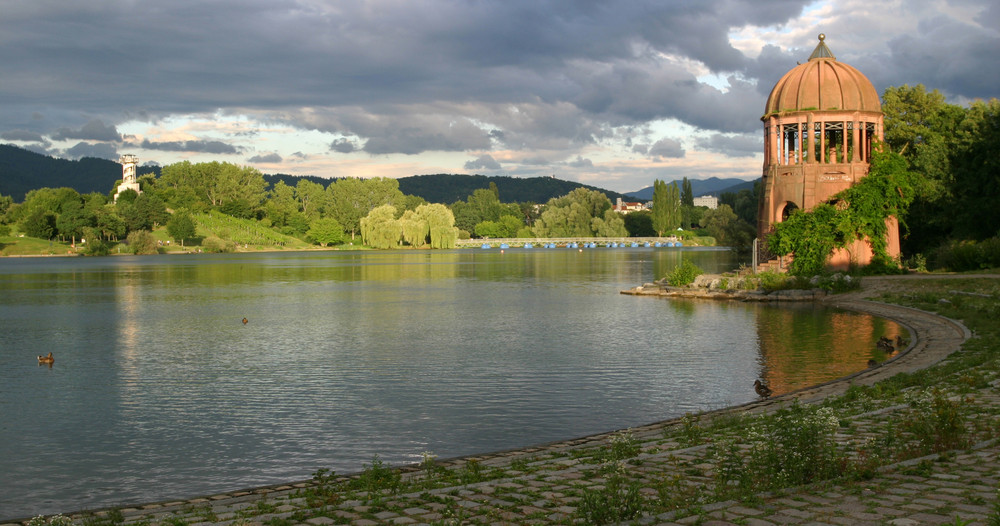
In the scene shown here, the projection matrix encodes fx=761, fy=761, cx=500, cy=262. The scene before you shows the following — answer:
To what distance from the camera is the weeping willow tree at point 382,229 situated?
13088 cm

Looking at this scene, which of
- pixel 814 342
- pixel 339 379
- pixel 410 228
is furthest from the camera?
pixel 410 228

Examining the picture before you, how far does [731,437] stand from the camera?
1008 cm

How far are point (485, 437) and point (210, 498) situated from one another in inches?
187

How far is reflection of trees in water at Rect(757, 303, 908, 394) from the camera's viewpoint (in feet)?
58.5

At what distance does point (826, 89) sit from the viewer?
42.3 meters

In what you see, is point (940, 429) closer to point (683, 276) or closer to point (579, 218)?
point (683, 276)

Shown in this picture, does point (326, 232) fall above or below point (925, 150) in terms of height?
below

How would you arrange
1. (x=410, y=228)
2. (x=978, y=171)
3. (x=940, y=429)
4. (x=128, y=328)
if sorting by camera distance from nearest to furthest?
(x=940, y=429), (x=128, y=328), (x=978, y=171), (x=410, y=228)

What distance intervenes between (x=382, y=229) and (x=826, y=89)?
318ft

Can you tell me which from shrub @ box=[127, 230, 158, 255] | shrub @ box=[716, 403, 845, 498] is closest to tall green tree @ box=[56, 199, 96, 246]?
shrub @ box=[127, 230, 158, 255]

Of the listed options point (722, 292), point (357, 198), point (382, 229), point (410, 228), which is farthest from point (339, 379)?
point (357, 198)

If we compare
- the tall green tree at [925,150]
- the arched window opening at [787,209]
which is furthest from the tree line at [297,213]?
the arched window opening at [787,209]

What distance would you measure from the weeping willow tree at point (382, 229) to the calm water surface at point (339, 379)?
91765 mm

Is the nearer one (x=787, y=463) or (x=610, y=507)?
(x=610, y=507)
